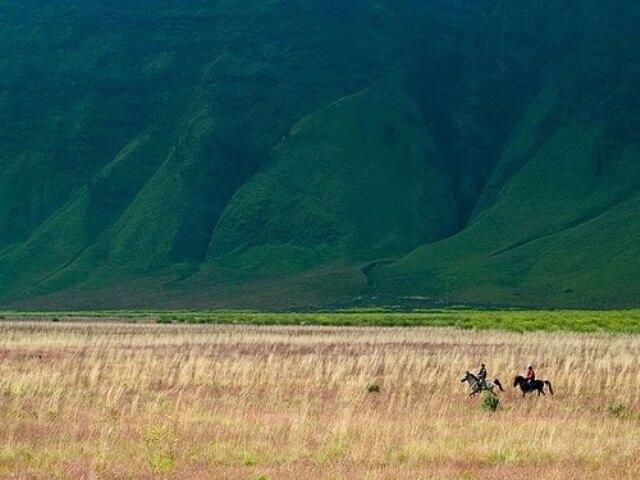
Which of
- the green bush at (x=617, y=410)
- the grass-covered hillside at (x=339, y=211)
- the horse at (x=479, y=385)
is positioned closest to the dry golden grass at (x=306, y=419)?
the green bush at (x=617, y=410)

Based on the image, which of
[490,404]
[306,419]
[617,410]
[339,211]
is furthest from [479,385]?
[339,211]

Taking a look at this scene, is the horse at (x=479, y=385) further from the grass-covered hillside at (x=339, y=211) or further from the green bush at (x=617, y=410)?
the grass-covered hillside at (x=339, y=211)

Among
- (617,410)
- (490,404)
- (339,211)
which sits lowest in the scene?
(617,410)

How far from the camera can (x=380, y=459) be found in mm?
17172

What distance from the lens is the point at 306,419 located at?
21.7 meters

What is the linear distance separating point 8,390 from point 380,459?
13064mm

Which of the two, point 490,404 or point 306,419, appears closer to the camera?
point 306,419

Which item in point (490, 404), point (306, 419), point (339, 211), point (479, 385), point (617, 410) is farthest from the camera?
point (339, 211)

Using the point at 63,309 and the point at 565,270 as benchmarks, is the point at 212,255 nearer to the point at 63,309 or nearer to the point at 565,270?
the point at 63,309

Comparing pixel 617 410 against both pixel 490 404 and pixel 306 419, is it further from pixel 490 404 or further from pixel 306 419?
pixel 306 419

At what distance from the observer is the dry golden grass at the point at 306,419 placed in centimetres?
1662

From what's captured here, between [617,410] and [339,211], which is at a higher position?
[339,211]

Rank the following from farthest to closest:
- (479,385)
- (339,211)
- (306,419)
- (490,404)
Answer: (339,211) < (479,385) < (490,404) < (306,419)

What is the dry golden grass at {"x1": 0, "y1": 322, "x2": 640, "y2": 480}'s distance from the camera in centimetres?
1662
